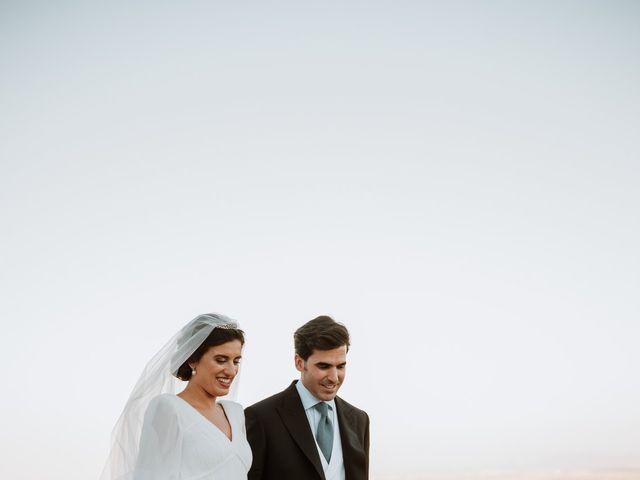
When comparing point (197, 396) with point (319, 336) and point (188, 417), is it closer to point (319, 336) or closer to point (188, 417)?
point (188, 417)

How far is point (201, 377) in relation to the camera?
602 centimetres

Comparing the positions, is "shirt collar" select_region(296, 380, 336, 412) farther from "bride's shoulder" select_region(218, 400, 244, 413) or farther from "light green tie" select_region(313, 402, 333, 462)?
"bride's shoulder" select_region(218, 400, 244, 413)

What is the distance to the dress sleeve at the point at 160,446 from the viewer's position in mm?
5582

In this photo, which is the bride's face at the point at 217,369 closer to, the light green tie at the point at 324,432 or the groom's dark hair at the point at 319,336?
the groom's dark hair at the point at 319,336

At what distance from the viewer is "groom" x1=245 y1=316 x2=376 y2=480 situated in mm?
6473

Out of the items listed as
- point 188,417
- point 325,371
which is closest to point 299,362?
point 325,371

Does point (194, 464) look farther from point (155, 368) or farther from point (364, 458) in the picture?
point (364, 458)

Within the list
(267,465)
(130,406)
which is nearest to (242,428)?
(267,465)

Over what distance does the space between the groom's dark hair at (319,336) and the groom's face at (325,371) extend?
4cm

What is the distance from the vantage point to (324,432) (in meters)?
6.70

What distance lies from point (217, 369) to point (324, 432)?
4.17ft

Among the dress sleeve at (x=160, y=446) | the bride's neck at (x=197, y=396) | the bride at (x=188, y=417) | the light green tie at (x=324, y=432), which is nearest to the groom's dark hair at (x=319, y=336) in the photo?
the light green tie at (x=324, y=432)

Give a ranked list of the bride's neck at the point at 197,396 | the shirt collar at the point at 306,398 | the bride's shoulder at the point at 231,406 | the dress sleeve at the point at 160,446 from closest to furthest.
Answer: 1. the dress sleeve at the point at 160,446
2. the bride's neck at the point at 197,396
3. the bride's shoulder at the point at 231,406
4. the shirt collar at the point at 306,398

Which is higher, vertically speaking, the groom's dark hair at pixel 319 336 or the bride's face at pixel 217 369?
the groom's dark hair at pixel 319 336
